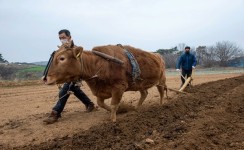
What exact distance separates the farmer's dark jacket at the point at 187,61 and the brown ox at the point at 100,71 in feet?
22.0

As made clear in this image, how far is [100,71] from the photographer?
859cm

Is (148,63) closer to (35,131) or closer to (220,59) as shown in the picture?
(35,131)

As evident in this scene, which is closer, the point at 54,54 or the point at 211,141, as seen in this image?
the point at 211,141

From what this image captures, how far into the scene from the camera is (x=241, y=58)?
63.8 m

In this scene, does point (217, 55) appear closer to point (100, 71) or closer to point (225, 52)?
point (225, 52)

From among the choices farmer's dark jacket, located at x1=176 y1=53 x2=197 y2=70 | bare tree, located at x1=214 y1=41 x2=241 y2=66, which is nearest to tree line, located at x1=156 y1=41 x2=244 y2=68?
bare tree, located at x1=214 y1=41 x2=241 y2=66

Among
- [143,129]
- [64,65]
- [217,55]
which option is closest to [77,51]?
[64,65]

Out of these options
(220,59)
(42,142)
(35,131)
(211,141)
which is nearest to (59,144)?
(42,142)

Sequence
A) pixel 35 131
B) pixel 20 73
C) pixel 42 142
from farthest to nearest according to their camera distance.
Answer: pixel 20 73, pixel 35 131, pixel 42 142

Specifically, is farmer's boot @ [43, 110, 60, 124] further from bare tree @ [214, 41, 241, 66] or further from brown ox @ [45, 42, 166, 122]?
bare tree @ [214, 41, 241, 66]

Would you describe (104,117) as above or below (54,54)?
below

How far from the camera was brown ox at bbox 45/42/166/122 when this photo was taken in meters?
8.05

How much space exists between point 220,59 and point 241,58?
3399mm

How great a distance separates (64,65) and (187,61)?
9219 mm
